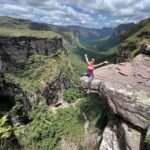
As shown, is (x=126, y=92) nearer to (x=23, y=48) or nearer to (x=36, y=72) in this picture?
(x=36, y=72)

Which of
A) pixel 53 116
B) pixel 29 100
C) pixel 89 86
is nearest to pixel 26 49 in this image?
pixel 29 100

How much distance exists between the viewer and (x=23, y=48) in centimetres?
10688

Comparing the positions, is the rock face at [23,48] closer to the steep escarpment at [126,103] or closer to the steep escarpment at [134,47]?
the steep escarpment at [134,47]

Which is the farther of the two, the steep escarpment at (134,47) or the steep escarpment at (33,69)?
the steep escarpment at (33,69)

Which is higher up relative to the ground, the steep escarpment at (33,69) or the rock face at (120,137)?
the rock face at (120,137)

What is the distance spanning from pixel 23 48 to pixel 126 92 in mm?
90261

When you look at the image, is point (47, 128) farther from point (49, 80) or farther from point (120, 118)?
point (49, 80)

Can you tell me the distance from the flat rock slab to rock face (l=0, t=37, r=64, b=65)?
81.3m

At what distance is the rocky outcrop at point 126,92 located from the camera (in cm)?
1977

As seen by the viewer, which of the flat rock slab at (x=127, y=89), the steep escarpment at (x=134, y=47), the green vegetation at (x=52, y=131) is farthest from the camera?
the green vegetation at (x=52, y=131)

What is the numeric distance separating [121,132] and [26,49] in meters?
90.9

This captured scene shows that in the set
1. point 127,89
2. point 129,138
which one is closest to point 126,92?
point 127,89

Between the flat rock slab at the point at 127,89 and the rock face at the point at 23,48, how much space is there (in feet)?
267

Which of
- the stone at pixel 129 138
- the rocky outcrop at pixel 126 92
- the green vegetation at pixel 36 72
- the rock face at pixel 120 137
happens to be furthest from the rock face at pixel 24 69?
the stone at pixel 129 138
